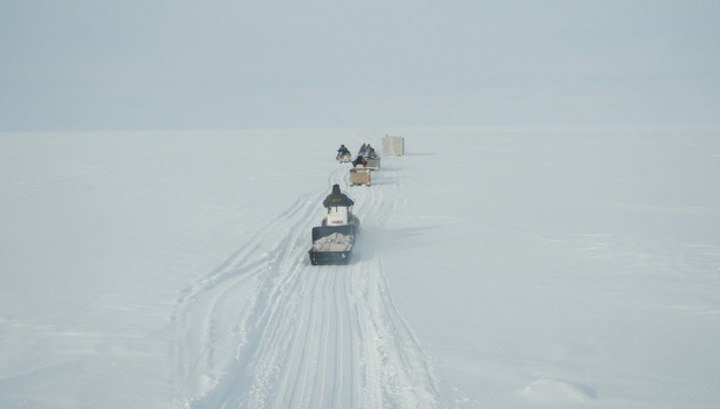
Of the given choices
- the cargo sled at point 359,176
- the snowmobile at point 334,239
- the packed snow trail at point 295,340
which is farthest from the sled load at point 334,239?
the cargo sled at point 359,176

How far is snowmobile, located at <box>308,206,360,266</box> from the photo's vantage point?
31.1 ft

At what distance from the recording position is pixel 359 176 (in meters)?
20.2

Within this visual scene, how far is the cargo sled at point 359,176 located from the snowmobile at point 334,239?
877cm

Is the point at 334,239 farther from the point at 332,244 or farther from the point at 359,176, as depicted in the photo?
the point at 359,176

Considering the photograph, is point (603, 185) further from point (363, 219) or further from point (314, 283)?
point (314, 283)

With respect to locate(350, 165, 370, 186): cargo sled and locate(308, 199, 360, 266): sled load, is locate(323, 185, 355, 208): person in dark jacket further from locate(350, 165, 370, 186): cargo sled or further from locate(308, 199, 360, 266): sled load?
locate(350, 165, 370, 186): cargo sled

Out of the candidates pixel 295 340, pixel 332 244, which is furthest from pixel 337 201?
pixel 295 340

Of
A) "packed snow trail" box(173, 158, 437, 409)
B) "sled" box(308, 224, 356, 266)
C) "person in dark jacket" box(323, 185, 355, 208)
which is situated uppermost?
"person in dark jacket" box(323, 185, 355, 208)

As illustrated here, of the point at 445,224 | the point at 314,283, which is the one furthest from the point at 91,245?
the point at 445,224

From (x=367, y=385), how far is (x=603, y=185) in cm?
1809

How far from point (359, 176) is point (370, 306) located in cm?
1302

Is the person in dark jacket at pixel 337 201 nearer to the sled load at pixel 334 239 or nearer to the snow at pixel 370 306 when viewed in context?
the sled load at pixel 334 239

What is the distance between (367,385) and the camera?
204 inches

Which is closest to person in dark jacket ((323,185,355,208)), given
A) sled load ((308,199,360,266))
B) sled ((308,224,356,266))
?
sled load ((308,199,360,266))
